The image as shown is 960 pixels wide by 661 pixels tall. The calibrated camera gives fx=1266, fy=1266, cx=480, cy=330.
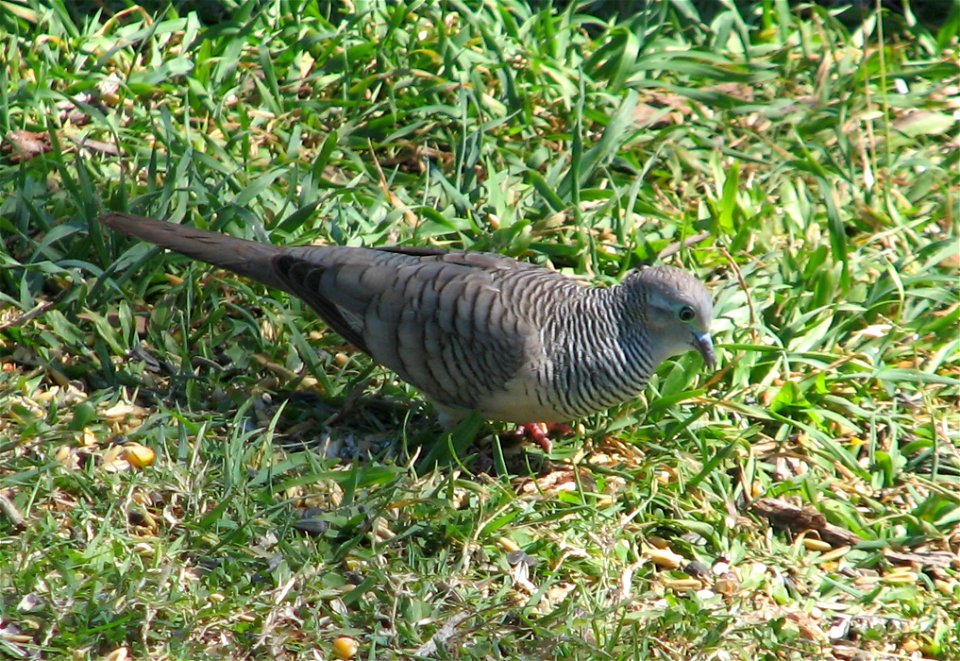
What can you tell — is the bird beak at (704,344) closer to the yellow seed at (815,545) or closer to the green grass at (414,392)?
the green grass at (414,392)

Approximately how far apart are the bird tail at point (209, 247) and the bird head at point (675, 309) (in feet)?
4.22

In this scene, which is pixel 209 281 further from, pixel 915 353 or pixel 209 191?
pixel 915 353

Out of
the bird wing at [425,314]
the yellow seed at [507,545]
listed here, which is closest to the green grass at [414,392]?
the yellow seed at [507,545]

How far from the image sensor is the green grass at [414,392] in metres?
3.89

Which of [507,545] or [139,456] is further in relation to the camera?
[139,456]

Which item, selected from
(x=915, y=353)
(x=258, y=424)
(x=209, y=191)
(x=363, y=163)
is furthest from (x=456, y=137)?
(x=915, y=353)

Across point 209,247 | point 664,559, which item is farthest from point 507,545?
point 209,247

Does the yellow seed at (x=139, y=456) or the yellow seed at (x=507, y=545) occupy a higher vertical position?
the yellow seed at (x=139, y=456)

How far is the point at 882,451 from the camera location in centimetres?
477

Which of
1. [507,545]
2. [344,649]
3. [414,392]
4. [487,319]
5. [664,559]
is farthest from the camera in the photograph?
[414,392]

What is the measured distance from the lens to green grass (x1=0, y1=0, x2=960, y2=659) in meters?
3.89

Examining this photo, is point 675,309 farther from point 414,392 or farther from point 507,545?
point 414,392

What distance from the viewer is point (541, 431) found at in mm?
4746

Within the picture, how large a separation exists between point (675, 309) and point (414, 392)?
1131 millimetres
